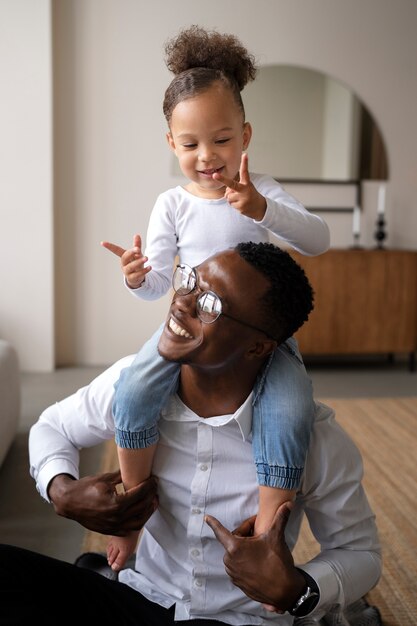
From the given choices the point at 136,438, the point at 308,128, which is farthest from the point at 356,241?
the point at 136,438

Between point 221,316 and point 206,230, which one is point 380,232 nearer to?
point 206,230

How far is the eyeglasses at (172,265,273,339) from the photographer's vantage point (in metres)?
1.09

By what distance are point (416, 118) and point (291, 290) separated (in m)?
4.02

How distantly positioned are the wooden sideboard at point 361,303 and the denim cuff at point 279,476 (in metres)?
3.21

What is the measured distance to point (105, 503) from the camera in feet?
4.02

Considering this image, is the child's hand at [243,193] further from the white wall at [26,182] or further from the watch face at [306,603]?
the white wall at [26,182]

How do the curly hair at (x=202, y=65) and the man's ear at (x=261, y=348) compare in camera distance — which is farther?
the curly hair at (x=202, y=65)

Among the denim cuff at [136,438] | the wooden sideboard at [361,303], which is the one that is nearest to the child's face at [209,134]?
the denim cuff at [136,438]

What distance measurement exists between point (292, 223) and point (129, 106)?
3.44 m

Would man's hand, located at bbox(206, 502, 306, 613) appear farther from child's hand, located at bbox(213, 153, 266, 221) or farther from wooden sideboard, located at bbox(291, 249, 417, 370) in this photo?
wooden sideboard, located at bbox(291, 249, 417, 370)

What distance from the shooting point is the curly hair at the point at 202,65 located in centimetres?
136

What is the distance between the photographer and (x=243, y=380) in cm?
120

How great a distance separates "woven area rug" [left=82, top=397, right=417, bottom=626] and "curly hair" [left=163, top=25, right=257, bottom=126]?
1415 mm

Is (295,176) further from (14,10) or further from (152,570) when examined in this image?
(152,570)
